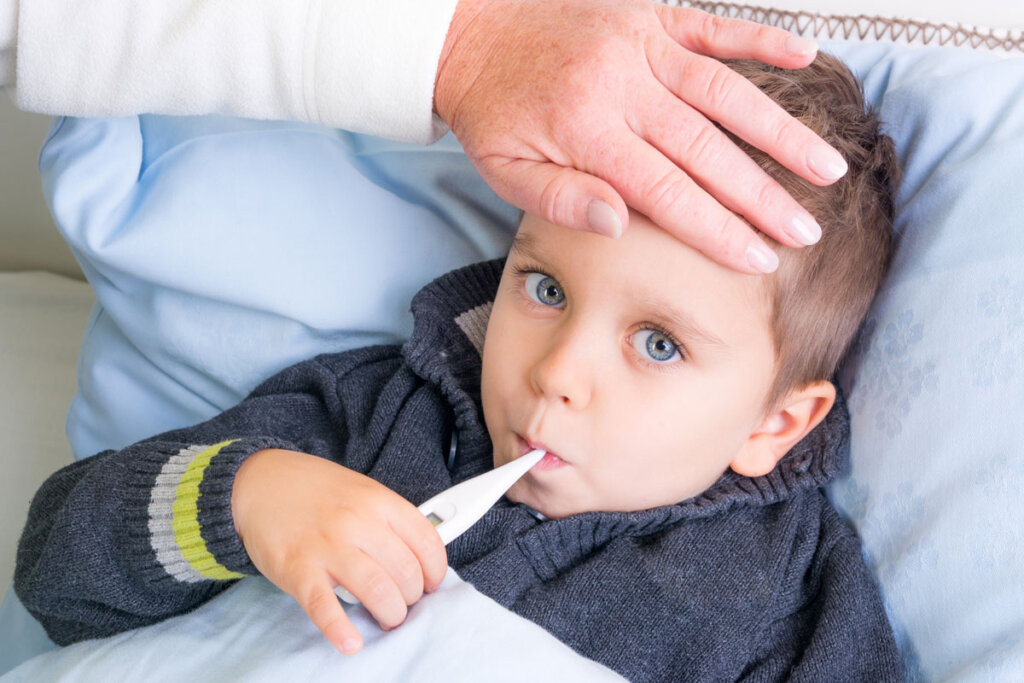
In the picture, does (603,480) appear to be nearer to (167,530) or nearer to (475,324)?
(475,324)

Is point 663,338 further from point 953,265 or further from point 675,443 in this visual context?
point 953,265

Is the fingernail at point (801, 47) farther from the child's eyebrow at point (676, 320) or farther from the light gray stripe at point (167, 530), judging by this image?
the light gray stripe at point (167, 530)

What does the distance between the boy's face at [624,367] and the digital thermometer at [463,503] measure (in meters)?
0.05

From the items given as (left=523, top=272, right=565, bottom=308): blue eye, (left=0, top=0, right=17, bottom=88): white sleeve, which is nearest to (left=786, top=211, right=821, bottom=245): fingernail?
(left=523, top=272, right=565, bottom=308): blue eye

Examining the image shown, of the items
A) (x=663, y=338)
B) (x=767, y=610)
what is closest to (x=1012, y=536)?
(x=767, y=610)

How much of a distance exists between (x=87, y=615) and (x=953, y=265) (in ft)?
2.66

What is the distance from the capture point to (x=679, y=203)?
2.39 feet

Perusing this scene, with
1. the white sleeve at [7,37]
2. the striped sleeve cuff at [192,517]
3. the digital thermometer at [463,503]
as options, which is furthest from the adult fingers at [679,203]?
the white sleeve at [7,37]

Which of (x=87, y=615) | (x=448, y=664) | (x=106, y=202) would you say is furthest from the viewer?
(x=106, y=202)

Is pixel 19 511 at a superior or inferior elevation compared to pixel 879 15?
inferior

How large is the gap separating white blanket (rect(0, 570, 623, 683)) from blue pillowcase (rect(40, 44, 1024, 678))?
1.01 ft

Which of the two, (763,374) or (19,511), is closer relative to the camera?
(763,374)

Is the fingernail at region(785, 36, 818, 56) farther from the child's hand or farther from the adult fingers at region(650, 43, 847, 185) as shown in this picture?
the child's hand

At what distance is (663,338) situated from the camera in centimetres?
81
